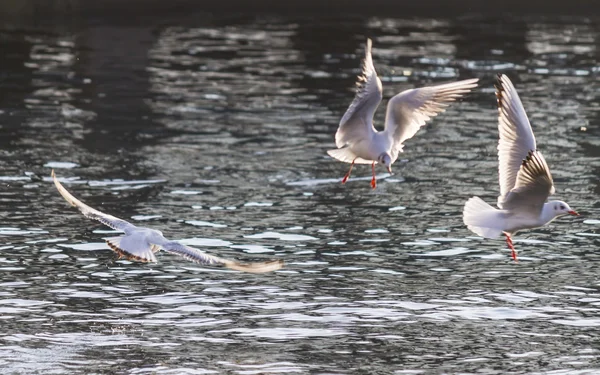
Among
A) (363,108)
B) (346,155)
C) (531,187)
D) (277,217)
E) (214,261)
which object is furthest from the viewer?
(277,217)

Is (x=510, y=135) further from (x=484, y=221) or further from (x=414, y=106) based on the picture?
(x=414, y=106)

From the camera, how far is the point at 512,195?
513 inches

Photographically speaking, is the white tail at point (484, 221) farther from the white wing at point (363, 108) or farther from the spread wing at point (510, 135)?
the white wing at point (363, 108)

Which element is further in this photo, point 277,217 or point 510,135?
point 277,217

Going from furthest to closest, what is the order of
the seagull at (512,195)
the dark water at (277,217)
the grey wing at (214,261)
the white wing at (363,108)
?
the white wing at (363,108)
the seagull at (512,195)
the dark water at (277,217)
the grey wing at (214,261)

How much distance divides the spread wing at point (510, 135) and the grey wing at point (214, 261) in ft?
10.8

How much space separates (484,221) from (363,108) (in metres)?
1.99

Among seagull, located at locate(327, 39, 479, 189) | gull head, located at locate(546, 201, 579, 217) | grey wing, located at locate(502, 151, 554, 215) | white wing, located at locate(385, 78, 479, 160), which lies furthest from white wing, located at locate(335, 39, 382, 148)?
gull head, located at locate(546, 201, 579, 217)

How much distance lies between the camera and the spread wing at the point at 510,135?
43.5 ft

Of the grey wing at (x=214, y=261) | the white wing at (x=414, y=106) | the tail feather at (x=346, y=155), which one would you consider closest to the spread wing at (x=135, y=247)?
the grey wing at (x=214, y=261)

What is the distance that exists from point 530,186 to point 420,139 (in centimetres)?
1056

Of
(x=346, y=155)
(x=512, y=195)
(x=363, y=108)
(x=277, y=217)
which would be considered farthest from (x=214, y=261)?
(x=277, y=217)

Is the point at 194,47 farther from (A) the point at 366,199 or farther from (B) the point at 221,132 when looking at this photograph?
(A) the point at 366,199

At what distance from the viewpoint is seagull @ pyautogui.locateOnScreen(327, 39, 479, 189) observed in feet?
47.0
